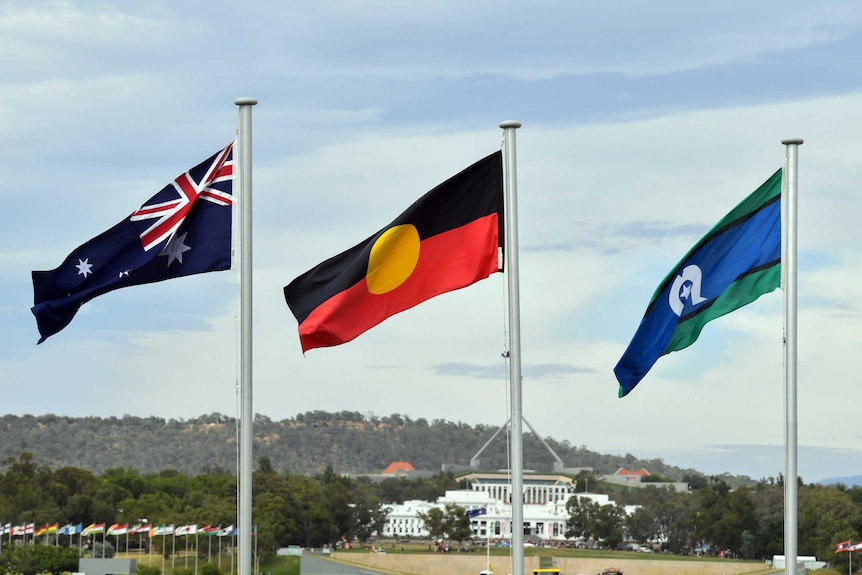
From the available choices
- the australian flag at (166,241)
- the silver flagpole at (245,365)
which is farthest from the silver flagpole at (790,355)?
the australian flag at (166,241)

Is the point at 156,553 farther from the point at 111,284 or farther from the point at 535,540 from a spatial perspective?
the point at 111,284

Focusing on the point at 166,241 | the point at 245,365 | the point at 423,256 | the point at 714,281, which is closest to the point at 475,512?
the point at 714,281

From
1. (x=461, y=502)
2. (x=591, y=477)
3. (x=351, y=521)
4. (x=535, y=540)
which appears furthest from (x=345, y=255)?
(x=591, y=477)

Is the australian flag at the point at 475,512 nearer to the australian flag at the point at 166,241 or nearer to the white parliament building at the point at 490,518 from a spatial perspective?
the white parliament building at the point at 490,518

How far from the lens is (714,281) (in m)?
15.8

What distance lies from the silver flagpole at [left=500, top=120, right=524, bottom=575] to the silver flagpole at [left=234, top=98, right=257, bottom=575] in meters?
2.79

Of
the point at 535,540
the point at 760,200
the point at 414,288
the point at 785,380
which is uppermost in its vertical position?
the point at 760,200

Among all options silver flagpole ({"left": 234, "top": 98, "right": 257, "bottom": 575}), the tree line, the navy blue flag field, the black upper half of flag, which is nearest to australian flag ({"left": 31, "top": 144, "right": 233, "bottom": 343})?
silver flagpole ({"left": 234, "top": 98, "right": 257, "bottom": 575})

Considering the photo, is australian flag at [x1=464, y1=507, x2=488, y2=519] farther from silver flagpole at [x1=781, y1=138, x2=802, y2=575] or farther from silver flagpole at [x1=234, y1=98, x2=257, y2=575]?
silver flagpole at [x1=234, y1=98, x2=257, y2=575]

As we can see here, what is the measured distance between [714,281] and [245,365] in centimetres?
536

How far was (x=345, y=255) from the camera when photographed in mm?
14805

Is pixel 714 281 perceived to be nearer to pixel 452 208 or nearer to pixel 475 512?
pixel 452 208

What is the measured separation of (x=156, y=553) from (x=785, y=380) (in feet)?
305

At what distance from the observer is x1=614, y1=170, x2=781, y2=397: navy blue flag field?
50.6ft
